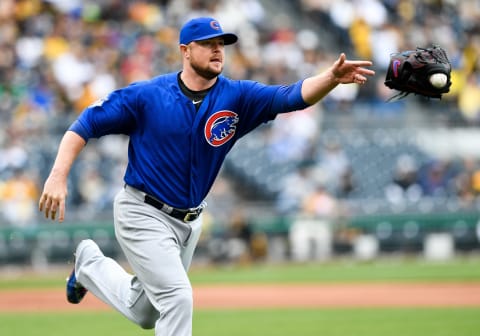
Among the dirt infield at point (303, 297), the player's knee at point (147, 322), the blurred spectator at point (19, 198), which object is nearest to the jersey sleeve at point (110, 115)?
the player's knee at point (147, 322)

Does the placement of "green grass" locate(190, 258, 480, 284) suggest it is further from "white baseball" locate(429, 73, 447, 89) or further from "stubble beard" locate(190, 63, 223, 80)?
"stubble beard" locate(190, 63, 223, 80)

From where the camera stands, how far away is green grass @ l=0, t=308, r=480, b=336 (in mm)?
9328

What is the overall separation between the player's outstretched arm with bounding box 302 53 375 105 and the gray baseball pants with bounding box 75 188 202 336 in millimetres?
1122

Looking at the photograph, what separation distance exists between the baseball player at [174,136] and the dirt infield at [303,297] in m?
6.04

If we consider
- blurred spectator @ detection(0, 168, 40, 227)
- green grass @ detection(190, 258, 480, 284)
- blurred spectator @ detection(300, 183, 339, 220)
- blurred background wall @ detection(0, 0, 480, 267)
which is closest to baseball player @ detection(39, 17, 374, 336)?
green grass @ detection(190, 258, 480, 284)

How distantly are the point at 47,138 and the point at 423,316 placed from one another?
9181 millimetres

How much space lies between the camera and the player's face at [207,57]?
6.12 meters

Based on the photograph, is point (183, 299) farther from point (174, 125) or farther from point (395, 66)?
point (395, 66)

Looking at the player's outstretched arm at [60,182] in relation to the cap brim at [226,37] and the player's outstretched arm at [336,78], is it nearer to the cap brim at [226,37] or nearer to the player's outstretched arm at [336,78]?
the cap brim at [226,37]

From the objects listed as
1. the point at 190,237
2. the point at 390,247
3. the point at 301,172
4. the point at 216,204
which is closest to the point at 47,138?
the point at 216,204

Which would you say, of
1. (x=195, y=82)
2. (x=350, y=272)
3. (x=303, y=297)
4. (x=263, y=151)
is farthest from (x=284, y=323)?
(x=263, y=151)

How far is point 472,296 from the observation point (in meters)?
12.5

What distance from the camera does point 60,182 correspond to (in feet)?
19.0

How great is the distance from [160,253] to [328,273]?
10662 millimetres
